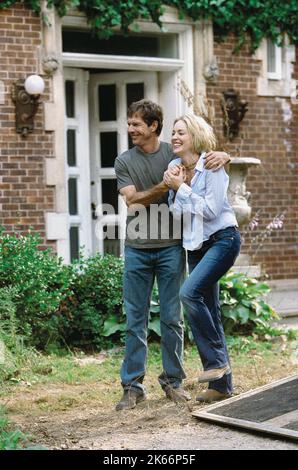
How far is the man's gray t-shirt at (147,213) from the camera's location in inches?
232

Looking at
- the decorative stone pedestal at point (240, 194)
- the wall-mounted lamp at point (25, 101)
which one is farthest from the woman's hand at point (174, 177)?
the wall-mounted lamp at point (25, 101)

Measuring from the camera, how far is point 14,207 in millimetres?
9633

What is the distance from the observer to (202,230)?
5.77 metres

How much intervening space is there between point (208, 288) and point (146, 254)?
476mm

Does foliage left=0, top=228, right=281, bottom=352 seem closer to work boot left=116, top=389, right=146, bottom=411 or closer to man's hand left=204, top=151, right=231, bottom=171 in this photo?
work boot left=116, top=389, right=146, bottom=411

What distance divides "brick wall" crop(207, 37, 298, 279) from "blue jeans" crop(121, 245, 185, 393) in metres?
4.97

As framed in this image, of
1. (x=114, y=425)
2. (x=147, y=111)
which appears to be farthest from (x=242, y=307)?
(x=114, y=425)

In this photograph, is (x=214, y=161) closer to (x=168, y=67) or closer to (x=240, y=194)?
(x=240, y=194)

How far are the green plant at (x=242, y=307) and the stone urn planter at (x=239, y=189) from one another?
833 millimetres

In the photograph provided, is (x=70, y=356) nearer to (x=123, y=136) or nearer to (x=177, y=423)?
(x=177, y=423)

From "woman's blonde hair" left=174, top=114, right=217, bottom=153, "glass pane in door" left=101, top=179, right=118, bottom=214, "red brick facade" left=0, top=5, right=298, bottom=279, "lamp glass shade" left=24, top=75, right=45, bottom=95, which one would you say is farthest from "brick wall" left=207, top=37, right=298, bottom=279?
"woman's blonde hair" left=174, top=114, right=217, bottom=153

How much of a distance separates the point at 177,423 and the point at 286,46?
7.08 m

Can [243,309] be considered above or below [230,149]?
below
